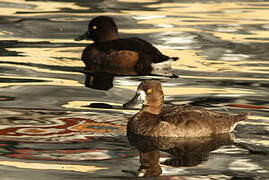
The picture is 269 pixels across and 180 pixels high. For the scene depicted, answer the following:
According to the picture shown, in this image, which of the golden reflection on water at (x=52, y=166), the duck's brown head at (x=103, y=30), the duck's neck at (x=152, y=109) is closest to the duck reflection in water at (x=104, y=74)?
the duck's brown head at (x=103, y=30)

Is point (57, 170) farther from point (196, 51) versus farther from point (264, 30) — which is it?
point (264, 30)

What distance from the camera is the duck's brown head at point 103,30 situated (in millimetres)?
18547

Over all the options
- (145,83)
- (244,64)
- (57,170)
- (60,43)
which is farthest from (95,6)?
(57,170)

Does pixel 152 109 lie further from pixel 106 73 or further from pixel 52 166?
pixel 106 73

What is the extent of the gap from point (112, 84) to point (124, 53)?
229 centimetres

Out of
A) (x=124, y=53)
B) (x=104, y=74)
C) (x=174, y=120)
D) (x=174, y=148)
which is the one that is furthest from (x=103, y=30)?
(x=174, y=148)

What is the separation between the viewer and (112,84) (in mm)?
15078

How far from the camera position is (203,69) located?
54.6 ft

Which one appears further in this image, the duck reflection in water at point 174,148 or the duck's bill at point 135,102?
the duck's bill at point 135,102

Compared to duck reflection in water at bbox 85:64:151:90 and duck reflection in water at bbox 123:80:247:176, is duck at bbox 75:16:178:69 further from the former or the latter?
duck reflection in water at bbox 123:80:247:176

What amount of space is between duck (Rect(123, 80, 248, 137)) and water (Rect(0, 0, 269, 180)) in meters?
0.23

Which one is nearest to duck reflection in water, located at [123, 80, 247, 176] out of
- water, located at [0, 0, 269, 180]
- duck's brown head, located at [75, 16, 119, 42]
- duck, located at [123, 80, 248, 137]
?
duck, located at [123, 80, 248, 137]

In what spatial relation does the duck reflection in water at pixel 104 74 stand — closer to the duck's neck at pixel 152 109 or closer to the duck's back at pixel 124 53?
the duck's back at pixel 124 53

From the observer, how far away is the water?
10.1 m
